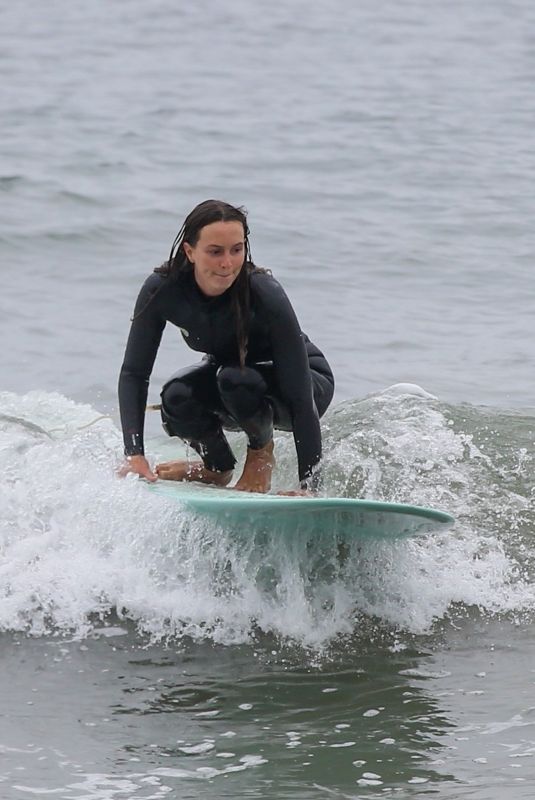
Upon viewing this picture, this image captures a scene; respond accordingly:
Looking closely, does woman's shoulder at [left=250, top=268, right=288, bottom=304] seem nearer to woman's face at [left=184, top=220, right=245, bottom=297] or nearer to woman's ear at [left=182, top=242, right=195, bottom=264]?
woman's face at [left=184, top=220, right=245, bottom=297]

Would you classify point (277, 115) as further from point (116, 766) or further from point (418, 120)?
point (116, 766)

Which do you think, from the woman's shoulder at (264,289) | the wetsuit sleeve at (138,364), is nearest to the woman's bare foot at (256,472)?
the wetsuit sleeve at (138,364)

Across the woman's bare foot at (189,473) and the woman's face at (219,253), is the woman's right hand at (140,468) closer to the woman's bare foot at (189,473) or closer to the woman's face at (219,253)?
the woman's bare foot at (189,473)

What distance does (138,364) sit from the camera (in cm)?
523

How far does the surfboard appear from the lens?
4.72 meters

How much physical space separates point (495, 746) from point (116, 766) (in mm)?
1141

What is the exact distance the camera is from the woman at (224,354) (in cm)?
498

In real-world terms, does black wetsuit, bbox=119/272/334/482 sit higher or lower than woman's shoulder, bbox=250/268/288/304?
lower

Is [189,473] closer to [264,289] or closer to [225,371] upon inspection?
[225,371]

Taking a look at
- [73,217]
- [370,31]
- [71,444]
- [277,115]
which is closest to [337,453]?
[71,444]

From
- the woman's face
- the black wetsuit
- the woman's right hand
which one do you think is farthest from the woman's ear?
the woman's right hand

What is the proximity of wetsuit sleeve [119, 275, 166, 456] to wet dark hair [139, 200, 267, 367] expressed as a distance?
48 mm

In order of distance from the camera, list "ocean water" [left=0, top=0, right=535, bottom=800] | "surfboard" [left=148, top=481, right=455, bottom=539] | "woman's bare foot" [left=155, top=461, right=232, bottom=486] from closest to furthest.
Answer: "ocean water" [left=0, top=0, right=535, bottom=800] → "surfboard" [left=148, top=481, right=455, bottom=539] → "woman's bare foot" [left=155, top=461, right=232, bottom=486]

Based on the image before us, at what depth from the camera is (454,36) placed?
79.3 ft
